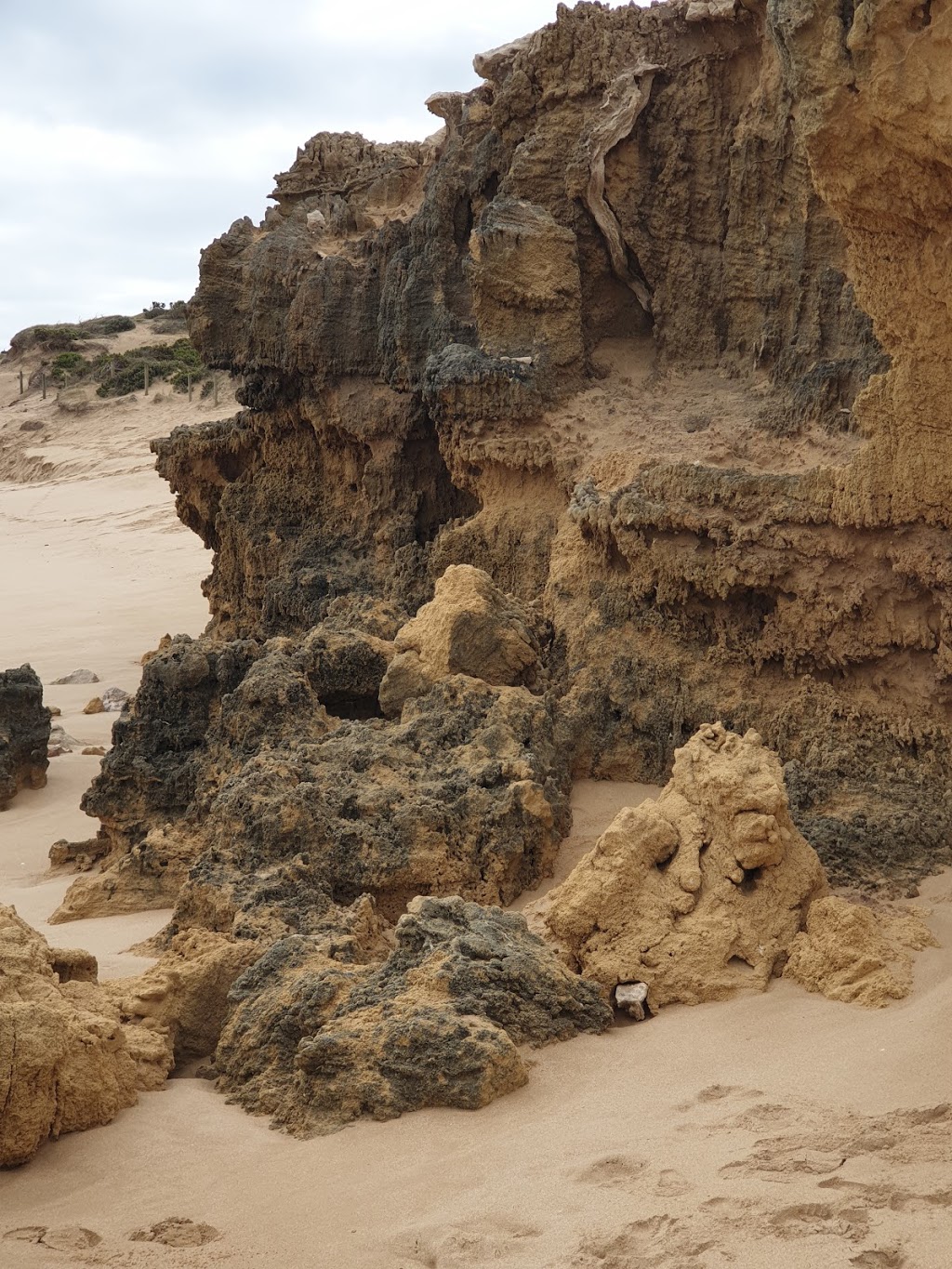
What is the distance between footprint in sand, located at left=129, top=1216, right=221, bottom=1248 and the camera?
2.80 meters

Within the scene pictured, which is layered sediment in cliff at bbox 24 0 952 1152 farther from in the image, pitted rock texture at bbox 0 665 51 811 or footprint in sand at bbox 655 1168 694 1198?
pitted rock texture at bbox 0 665 51 811

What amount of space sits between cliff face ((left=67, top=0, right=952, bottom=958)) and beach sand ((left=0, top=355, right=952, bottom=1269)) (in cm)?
124

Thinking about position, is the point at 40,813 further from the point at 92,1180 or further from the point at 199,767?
the point at 92,1180

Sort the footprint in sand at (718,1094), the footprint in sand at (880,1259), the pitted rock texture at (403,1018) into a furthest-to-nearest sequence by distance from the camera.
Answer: the pitted rock texture at (403,1018)
the footprint in sand at (718,1094)
the footprint in sand at (880,1259)

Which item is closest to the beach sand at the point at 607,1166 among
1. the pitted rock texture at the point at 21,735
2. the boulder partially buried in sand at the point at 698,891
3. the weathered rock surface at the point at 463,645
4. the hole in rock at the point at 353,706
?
the boulder partially buried in sand at the point at 698,891

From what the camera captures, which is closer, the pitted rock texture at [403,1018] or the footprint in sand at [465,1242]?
the footprint in sand at [465,1242]

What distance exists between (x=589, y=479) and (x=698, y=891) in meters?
2.84

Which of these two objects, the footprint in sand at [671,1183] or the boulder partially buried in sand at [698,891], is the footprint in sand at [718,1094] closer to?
the footprint in sand at [671,1183]

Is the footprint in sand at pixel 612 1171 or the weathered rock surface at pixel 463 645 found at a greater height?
the weathered rock surface at pixel 463 645

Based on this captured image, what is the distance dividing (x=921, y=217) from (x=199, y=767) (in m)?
3.68

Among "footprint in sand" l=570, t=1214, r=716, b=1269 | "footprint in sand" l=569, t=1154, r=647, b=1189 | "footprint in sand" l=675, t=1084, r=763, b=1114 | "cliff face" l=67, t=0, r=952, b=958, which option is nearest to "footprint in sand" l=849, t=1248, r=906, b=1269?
"footprint in sand" l=570, t=1214, r=716, b=1269

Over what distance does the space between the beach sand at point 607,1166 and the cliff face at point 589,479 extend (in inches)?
49.0

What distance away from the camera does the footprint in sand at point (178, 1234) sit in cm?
280

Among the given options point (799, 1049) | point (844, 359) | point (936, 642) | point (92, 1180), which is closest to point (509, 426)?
point (844, 359)
